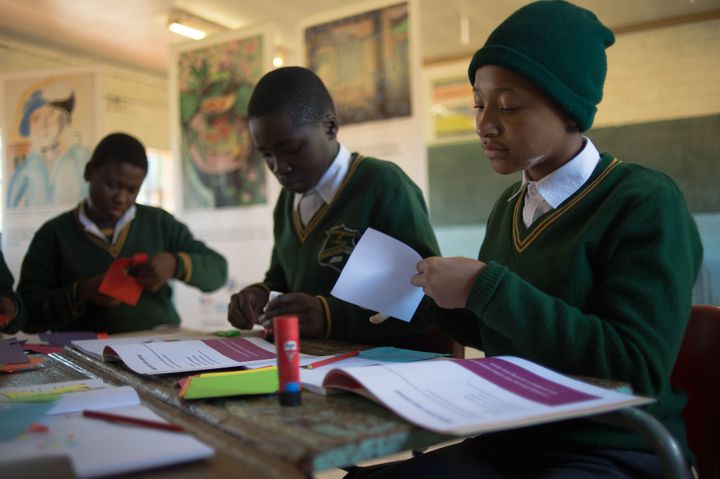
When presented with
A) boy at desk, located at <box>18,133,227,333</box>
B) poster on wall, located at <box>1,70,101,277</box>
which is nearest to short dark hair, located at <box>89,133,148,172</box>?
boy at desk, located at <box>18,133,227,333</box>

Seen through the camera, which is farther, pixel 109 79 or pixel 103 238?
pixel 109 79

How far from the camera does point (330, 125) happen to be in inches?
69.6

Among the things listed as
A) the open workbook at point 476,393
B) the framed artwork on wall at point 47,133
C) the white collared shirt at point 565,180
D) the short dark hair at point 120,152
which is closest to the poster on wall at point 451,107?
the framed artwork on wall at point 47,133

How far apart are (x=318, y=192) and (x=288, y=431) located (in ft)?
3.69

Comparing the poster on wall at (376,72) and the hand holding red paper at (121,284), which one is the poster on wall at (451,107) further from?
the hand holding red paper at (121,284)

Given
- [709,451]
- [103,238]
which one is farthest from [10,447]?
[103,238]

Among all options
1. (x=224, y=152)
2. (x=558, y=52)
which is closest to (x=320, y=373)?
(x=558, y=52)

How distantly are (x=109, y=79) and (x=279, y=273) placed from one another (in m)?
5.74

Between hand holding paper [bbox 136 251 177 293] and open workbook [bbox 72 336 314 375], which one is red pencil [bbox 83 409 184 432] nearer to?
open workbook [bbox 72 336 314 375]

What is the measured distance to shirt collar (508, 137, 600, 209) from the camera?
1075 millimetres

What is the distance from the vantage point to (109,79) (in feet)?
22.1

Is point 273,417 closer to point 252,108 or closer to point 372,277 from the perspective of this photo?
point 372,277

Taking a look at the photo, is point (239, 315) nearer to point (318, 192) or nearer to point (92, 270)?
point (318, 192)

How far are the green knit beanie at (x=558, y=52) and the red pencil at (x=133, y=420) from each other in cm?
76
